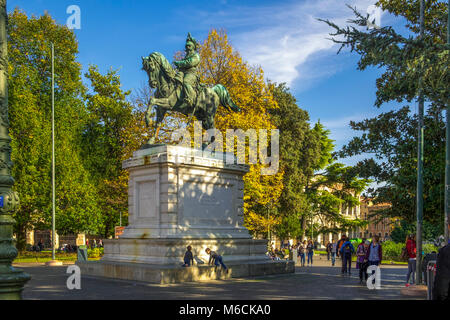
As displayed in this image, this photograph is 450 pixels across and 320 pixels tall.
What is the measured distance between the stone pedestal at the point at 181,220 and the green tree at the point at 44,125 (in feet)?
67.5

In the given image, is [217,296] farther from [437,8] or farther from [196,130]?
[196,130]

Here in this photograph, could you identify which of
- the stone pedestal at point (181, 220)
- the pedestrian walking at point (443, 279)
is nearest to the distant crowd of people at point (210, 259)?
the stone pedestal at point (181, 220)

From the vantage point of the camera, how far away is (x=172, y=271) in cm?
1555

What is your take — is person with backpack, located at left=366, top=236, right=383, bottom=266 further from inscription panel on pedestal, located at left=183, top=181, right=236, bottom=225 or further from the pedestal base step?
inscription panel on pedestal, located at left=183, top=181, right=236, bottom=225

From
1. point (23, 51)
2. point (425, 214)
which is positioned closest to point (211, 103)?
point (425, 214)

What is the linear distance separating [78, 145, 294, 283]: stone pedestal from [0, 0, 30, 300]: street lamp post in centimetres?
934

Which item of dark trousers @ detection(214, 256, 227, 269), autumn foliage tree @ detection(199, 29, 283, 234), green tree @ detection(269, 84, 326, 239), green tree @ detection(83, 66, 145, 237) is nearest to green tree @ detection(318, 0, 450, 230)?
dark trousers @ detection(214, 256, 227, 269)

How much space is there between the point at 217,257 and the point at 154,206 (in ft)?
10.4

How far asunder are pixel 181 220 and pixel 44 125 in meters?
24.6

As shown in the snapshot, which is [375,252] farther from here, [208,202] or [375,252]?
[208,202]

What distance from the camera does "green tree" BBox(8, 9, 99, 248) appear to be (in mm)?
37406

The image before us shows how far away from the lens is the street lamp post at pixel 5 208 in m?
6.94

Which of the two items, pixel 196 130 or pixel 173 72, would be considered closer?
pixel 173 72
